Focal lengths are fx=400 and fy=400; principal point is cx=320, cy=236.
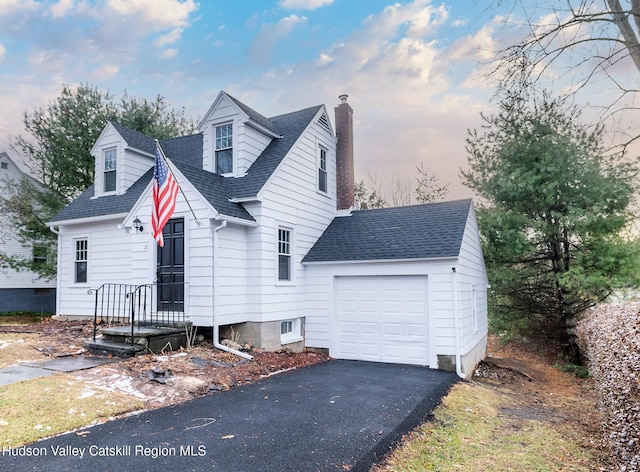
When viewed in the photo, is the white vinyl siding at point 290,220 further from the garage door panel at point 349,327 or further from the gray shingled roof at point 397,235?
the garage door panel at point 349,327

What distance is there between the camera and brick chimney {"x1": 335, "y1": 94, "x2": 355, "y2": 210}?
13.6 metres

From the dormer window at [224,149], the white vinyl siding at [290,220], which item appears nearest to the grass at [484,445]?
the white vinyl siding at [290,220]

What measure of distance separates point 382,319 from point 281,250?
313 cm

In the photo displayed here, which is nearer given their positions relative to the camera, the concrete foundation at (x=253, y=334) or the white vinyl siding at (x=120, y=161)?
the concrete foundation at (x=253, y=334)

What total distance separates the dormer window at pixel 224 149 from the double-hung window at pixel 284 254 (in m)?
2.25

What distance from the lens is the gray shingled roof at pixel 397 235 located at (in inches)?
383

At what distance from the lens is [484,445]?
16.3 feet

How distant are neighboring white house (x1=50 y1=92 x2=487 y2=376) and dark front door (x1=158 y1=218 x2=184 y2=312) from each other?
3 centimetres

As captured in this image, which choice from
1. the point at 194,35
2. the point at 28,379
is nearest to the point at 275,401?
the point at 28,379

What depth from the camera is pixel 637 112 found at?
6.09 m

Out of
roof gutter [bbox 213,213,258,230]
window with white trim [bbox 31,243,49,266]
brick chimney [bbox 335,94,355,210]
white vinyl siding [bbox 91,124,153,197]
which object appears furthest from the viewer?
window with white trim [bbox 31,243,49,266]

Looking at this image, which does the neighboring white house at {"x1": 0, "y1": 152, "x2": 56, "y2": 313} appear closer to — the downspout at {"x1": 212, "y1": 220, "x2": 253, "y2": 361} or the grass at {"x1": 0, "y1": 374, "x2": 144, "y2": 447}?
the downspout at {"x1": 212, "y1": 220, "x2": 253, "y2": 361}

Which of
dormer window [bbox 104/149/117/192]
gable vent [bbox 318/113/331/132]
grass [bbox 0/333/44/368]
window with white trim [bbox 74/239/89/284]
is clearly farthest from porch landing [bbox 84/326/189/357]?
gable vent [bbox 318/113/331/132]

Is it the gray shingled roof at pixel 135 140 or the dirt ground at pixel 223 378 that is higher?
the gray shingled roof at pixel 135 140
